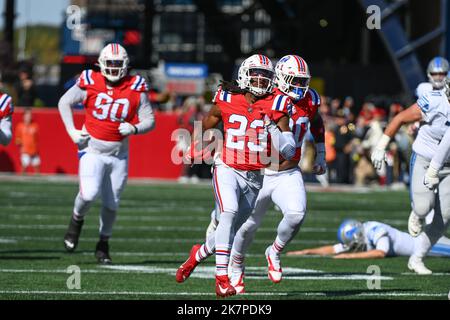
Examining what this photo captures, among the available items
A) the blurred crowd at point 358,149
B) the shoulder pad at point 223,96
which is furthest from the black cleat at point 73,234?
the blurred crowd at point 358,149

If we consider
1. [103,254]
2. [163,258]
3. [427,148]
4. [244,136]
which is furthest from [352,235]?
[244,136]

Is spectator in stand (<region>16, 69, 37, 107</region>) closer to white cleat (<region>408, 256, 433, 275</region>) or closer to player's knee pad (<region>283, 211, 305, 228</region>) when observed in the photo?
white cleat (<region>408, 256, 433, 275</region>)

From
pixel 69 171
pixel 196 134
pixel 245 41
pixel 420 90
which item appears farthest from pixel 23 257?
pixel 245 41

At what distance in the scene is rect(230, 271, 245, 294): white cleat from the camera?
8.64 meters

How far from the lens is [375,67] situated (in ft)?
90.5

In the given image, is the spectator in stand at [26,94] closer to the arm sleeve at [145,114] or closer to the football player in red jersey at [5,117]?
the arm sleeve at [145,114]

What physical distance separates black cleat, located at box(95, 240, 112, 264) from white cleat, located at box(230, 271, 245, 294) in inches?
79.8

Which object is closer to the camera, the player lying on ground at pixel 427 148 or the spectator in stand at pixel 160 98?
the player lying on ground at pixel 427 148

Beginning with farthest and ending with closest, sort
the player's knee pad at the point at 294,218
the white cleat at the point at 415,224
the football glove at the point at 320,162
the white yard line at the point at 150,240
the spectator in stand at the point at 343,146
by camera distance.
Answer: the spectator in stand at the point at 343,146 → the white yard line at the point at 150,240 → the white cleat at the point at 415,224 → the football glove at the point at 320,162 → the player's knee pad at the point at 294,218

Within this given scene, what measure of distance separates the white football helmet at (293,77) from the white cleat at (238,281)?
1.43 meters

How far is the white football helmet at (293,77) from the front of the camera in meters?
9.16

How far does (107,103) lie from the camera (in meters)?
10.8

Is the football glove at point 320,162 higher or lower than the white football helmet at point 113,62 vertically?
lower
